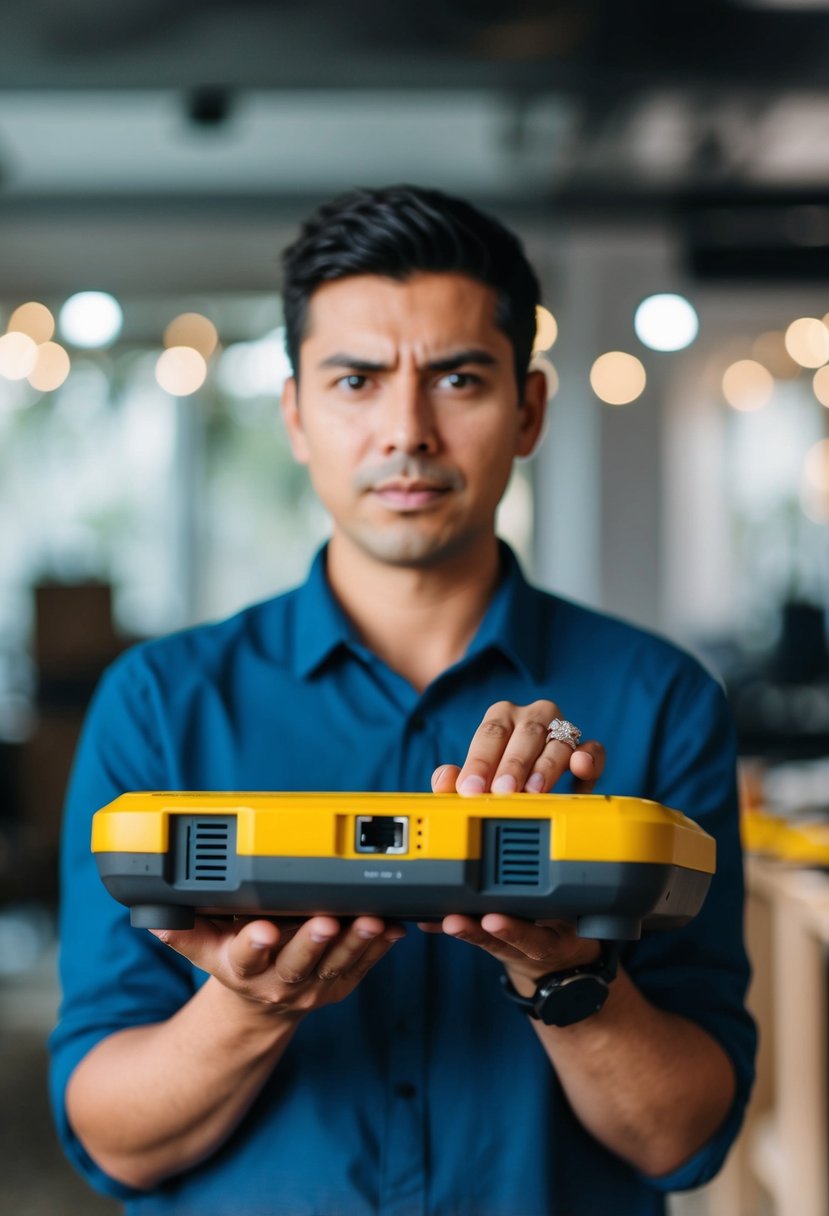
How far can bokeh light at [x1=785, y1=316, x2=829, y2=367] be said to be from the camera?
584 cm

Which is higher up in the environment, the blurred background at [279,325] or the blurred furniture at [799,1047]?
the blurred background at [279,325]

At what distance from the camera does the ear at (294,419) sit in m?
1.38

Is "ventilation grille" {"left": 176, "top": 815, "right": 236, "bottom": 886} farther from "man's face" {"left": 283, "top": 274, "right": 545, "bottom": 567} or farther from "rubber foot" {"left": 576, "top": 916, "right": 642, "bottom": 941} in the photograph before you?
"man's face" {"left": 283, "top": 274, "right": 545, "bottom": 567}

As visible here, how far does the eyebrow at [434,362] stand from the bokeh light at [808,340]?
4815mm

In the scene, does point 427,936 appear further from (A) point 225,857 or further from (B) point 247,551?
(B) point 247,551

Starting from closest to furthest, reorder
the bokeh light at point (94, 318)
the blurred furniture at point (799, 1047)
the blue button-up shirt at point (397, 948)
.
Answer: the blue button-up shirt at point (397, 948)
the blurred furniture at point (799, 1047)
the bokeh light at point (94, 318)

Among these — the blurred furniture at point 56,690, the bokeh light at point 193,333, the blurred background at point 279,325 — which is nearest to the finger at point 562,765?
the blurred background at point 279,325

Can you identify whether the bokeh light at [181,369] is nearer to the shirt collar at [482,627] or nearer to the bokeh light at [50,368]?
the bokeh light at [50,368]

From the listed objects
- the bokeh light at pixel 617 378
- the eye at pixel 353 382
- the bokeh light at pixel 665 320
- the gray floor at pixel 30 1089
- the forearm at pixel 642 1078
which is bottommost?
the gray floor at pixel 30 1089

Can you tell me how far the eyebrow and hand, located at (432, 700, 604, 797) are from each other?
342mm

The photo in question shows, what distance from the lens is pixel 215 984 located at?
105 cm

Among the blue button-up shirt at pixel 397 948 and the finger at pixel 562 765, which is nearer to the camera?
the finger at pixel 562 765

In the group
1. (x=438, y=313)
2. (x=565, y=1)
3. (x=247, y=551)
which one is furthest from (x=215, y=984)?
(x=247, y=551)

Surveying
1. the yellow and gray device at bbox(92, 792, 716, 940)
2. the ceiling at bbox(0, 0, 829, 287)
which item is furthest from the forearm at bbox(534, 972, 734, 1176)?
the ceiling at bbox(0, 0, 829, 287)
